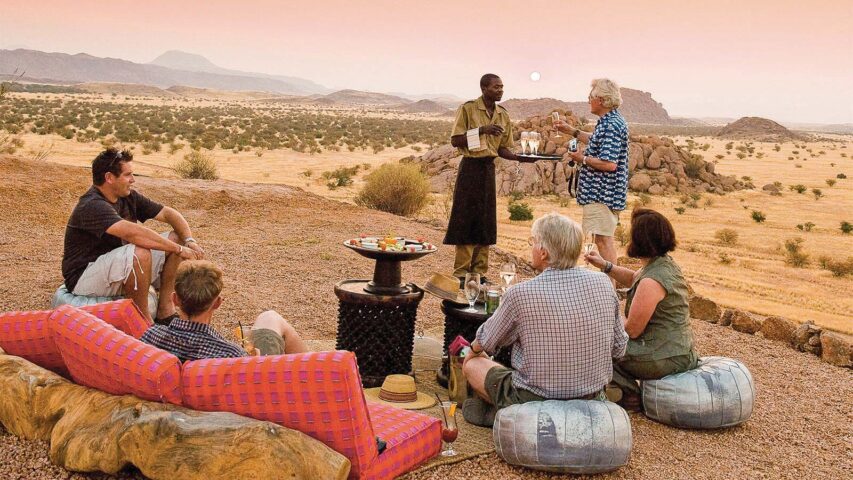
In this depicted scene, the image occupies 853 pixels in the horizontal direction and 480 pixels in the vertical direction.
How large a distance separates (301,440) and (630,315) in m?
2.64

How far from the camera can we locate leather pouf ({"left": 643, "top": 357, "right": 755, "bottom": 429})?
5.51m

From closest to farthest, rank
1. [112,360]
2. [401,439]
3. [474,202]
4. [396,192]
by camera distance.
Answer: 1. [112,360]
2. [401,439]
3. [474,202]
4. [396,192]

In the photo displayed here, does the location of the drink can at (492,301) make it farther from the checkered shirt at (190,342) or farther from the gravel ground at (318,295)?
the checkered shirt at (190,342)

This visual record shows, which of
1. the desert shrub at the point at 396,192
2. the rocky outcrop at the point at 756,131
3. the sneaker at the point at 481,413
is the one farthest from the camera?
the rocky outcrop at the point at 756,131

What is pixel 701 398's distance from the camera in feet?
18.1

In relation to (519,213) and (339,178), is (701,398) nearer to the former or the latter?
(519,213)

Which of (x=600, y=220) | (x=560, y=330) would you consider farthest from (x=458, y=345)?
(x=600, y=220)

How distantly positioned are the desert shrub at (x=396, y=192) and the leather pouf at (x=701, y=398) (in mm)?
11721

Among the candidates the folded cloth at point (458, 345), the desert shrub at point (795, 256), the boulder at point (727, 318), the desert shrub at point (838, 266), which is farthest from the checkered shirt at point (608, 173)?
the desert shrub at point (795, 256)

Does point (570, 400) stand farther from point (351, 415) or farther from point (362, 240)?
point (362, 240)

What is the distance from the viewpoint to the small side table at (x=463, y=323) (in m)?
5.80

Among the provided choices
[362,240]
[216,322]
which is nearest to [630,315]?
[362,240]

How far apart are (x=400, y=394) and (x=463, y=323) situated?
697 mm

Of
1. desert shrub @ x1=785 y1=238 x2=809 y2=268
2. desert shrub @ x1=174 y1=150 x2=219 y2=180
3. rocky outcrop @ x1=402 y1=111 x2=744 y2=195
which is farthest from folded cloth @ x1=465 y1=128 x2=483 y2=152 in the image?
rocky outcrop @ x1=402 y1=111 x2=744 y2=195
